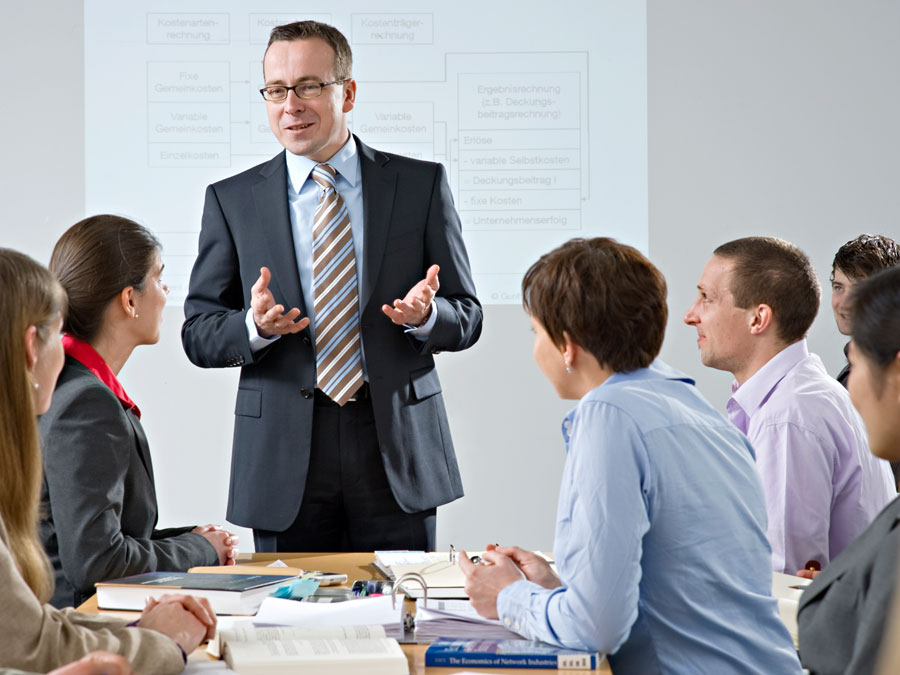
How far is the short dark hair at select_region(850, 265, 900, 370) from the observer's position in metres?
1.40

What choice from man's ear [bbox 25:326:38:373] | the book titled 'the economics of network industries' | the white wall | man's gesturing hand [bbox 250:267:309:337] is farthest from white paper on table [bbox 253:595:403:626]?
the white wall

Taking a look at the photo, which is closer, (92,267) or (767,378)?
(92,267)

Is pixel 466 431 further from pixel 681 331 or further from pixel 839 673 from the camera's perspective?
pixel 839 673

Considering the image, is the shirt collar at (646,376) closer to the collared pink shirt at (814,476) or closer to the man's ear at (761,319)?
the collared pink shirt at (814,476)

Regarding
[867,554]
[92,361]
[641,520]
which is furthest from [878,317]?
[92,361]

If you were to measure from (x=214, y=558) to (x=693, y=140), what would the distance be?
3.25m

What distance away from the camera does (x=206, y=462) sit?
447 centimetres

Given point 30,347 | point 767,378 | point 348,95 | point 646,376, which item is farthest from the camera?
point 348,95

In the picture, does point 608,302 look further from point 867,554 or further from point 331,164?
point 331,164

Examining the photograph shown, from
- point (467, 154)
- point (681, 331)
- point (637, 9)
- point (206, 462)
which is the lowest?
point (206, 462)

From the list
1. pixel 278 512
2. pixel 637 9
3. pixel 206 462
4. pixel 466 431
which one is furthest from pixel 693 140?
pixel 278 512

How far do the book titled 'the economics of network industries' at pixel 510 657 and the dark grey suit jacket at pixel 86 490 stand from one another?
75 cm

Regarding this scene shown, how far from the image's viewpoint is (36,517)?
60.7 inches

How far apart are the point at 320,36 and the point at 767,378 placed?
1.46 metres
